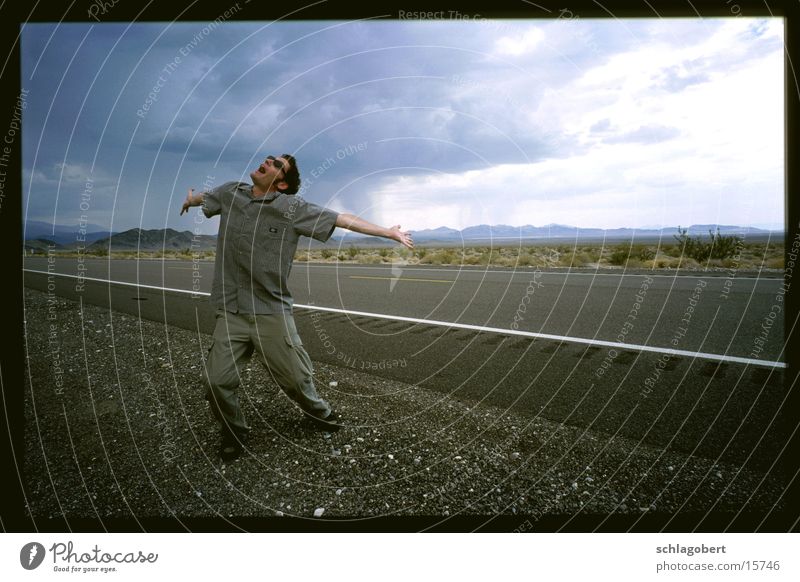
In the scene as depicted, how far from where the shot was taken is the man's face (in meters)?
2.92

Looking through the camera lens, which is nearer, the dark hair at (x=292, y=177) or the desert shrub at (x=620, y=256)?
the dark hair at (x=292, y=177)

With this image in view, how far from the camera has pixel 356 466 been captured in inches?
111

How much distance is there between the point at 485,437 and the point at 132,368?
3.94 meters

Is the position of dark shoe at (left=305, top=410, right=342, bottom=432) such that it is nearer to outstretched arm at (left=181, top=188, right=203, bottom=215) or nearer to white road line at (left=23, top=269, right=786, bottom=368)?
outstretched arm at (left=181, top=188, right=203, bottom=215)

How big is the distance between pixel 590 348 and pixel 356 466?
3.51 meters

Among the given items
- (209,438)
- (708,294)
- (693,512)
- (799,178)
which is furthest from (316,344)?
(708,294)

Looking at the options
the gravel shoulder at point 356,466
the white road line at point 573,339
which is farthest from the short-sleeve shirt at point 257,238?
the white road line at point 573,339

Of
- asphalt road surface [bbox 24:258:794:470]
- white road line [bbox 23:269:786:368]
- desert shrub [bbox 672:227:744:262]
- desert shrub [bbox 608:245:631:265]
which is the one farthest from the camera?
desert shrub [bbox 608:245:631:265]

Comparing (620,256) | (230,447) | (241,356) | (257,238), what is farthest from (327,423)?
(620,256)

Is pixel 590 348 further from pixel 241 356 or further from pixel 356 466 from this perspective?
pixel 241 356

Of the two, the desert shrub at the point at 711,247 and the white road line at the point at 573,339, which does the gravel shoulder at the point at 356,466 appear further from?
the desert shrub at the point at 711,247

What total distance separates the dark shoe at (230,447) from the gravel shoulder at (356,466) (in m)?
0.08

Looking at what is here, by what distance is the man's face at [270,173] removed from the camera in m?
2.92

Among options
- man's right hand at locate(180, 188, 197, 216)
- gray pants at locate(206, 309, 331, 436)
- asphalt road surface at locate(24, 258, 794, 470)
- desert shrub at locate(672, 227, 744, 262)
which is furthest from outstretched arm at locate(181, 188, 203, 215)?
Answer: desert shrub at locate(672, 227, 744, 262)
